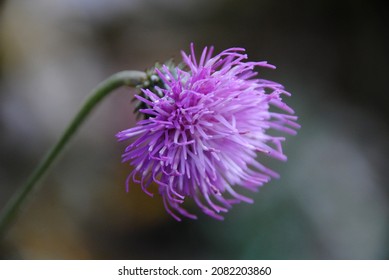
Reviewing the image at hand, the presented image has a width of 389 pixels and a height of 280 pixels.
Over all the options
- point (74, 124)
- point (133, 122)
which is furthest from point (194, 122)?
point (133, 122)

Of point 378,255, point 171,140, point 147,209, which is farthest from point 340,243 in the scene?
point 171,140

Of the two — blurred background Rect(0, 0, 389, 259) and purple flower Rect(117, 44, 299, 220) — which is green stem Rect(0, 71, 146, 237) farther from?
blurred background Rect(0, 0, 389, 259)

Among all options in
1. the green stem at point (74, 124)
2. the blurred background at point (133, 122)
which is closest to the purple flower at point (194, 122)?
the green stem at point (74, 124)

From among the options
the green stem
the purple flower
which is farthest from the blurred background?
the purple flower

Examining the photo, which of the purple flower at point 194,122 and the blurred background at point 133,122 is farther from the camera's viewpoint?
the blurred background at point 133,122

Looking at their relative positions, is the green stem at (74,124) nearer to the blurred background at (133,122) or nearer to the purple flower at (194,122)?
the purple flower at (194,122)
